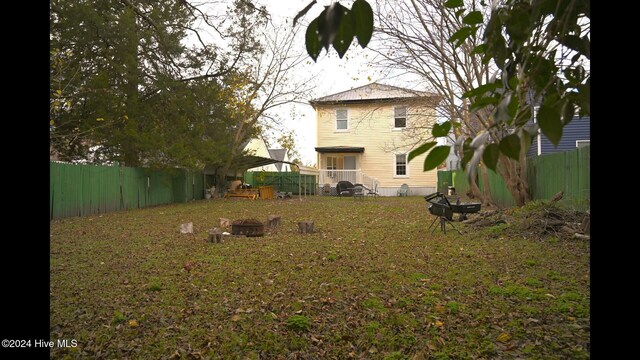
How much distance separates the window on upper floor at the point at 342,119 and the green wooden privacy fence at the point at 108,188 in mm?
10701

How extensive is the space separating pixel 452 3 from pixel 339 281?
4.03 metres

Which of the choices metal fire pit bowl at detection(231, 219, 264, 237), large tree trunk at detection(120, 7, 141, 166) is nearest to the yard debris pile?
metal fire pit bowl at detection(231, 219, 264, 237)

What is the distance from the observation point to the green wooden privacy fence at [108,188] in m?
12.4

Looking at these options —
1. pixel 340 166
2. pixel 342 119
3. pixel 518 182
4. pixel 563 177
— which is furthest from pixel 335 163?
pixel 563 177

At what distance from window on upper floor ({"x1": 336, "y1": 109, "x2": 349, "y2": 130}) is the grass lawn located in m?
20.5

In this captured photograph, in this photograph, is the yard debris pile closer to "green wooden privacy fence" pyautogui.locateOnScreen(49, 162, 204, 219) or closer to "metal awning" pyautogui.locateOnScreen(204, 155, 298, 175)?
"green wooden privacy fence" pyautogui.locateOnScreen(49, 162, 204, 219)

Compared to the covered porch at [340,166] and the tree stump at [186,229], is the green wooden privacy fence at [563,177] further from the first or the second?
the covered porch at [340,166]

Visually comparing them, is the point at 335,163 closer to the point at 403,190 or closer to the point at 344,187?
the point at 403,190

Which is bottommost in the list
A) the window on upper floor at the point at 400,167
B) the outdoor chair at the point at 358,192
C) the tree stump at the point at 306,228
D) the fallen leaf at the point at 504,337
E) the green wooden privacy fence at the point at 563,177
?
the fallen leaf at the point at 504,337

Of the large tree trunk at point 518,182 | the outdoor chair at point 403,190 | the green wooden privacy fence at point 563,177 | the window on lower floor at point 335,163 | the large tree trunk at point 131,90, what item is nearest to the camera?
the green wooden privacy fence at point 563,177

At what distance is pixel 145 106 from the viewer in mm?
16047

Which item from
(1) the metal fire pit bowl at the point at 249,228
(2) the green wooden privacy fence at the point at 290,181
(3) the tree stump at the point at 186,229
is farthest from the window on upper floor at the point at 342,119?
(1) the metal fire pit bowl at the point at 249,228

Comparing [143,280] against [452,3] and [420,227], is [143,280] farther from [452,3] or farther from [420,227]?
[420,227]
